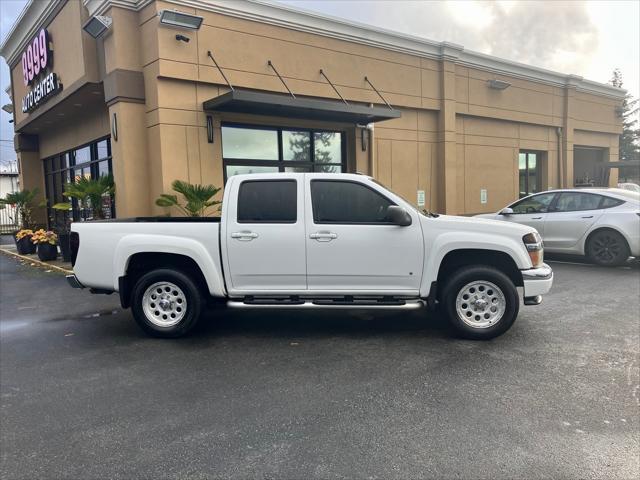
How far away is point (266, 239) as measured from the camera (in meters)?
5.71

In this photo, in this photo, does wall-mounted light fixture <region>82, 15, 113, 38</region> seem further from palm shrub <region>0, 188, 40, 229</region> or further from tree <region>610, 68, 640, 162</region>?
tree <region>610, 68, 640, 162</region>

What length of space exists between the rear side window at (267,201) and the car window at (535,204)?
7.57m

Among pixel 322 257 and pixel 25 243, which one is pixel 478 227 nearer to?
pixel 322 257

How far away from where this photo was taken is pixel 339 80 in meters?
13.2

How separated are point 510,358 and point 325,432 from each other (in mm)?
2444

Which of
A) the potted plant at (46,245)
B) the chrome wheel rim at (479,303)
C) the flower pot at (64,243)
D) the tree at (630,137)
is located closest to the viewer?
the chrome wheel rim at (479,303)

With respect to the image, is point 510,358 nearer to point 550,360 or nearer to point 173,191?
point 550,360

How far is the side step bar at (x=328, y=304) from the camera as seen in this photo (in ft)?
18.6

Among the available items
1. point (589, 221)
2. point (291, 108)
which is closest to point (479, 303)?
point (589, 221)

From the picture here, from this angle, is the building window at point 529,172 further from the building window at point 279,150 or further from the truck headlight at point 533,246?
the truck headlight at point 533,246

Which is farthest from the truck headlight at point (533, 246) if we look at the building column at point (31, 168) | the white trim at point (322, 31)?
the building column at point (31, 168)

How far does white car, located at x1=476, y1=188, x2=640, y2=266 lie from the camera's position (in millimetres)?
9945

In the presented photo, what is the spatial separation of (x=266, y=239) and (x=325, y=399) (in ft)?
7.10

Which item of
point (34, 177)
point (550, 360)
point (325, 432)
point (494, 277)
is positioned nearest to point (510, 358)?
point (550, 360)
